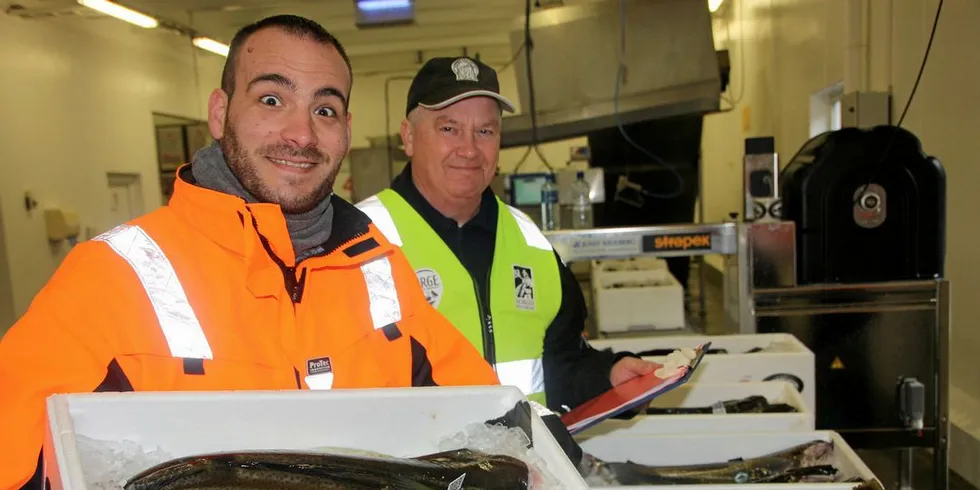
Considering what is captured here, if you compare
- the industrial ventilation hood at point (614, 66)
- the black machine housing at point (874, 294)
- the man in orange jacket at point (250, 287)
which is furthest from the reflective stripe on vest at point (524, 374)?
the industrial ventilation hood at point (614, 66)

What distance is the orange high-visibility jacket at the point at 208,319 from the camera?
858 mm

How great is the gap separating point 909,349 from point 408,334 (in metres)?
2.23

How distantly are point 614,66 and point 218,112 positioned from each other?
9.61 ft

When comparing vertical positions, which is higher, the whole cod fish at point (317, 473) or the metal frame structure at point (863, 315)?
the whole cod fish at point (317, 473)

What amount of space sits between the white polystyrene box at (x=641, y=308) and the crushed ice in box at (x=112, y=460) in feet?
8.83

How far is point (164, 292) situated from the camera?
99 cm

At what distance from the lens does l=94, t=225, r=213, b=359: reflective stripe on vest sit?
97 centimetres

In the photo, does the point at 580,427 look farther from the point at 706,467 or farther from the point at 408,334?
the point at 408,334

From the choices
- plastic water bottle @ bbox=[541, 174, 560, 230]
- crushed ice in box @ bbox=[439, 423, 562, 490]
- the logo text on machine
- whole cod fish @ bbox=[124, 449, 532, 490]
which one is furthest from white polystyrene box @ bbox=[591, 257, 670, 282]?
whole cod fish @ bbox=[124, 449, 532, 490]

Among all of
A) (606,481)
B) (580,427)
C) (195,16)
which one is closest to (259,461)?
(580,427)

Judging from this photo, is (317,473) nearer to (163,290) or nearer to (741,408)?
(163,290)

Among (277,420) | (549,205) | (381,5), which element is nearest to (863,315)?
(549,205)

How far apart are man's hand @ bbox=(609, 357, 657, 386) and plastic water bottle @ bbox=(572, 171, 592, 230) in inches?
85.8

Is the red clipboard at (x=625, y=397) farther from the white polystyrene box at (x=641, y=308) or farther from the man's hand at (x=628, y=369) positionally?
the white polystyrene box at (x=641, y=308)
